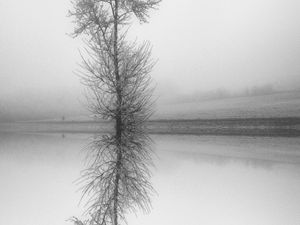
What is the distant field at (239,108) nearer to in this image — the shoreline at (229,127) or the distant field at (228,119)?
the distant field at (228,119)

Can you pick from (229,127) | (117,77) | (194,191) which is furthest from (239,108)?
(194,191)

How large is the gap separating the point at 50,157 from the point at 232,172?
10.7 m

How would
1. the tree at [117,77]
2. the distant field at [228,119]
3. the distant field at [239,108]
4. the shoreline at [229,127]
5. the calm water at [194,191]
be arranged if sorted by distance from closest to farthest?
the calm water at [194,191] < the tree at [117,77] < the shoreline at [229,127] < the distant field at [228,119] < the distant field at [239,108]

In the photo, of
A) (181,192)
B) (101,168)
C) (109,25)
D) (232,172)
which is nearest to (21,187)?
(101,168)

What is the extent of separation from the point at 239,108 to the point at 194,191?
45481 mm

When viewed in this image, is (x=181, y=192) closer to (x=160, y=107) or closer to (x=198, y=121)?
(x=198, y=121)

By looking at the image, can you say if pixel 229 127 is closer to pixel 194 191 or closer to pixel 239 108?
pixel 239 108

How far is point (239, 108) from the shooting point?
57.4 meters

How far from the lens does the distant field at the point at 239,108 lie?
52153mm

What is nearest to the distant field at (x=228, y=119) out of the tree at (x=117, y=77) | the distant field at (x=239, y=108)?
the distant field at (x=239, y=108)

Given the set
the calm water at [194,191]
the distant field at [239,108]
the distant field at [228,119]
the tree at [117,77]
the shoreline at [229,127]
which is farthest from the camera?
the distant field at [239,108]

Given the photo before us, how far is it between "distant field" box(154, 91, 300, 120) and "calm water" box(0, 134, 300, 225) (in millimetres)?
32078

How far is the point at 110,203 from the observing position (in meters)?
11.8

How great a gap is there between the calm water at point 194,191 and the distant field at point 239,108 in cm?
3208
